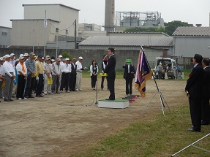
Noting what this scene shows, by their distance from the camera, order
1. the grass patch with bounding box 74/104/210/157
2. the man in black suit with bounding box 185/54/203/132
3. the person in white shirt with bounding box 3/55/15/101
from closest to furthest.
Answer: the grass patch with bounding box 74/104/210/157
the man in black suit with bounding box 185/54/203/132
the person in white shirt with bounding box 3/55/15/101

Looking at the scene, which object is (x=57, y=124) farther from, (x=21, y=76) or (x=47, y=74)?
(x=47, y=74)

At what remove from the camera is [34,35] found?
65375 millimetres

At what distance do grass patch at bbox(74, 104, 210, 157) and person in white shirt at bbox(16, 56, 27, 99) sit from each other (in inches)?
293

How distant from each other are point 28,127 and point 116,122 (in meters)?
2.71

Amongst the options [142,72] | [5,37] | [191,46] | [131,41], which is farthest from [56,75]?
[5,37]

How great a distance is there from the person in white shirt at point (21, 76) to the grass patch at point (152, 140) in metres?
7.45

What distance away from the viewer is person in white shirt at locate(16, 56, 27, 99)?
18.5m

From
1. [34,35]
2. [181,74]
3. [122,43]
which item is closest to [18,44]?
[34,35]

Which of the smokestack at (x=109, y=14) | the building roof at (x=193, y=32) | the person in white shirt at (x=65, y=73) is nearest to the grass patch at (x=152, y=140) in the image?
the person in white shirt at (x=65, y=73)

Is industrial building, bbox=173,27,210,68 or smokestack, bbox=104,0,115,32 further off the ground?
smokestack, bbox=104,0,115,32

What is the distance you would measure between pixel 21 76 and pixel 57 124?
7425 mm

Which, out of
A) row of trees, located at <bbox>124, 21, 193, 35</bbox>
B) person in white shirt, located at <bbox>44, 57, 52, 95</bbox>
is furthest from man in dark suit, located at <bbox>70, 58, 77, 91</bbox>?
row of trees, located at <bbox>124, 21, 193, 35</bbox>

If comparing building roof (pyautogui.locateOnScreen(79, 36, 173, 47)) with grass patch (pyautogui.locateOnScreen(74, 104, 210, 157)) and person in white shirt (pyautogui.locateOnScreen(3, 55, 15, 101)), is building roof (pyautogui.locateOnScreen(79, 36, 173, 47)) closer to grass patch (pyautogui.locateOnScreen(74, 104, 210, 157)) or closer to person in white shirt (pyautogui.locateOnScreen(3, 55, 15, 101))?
person in white shirt (pyautogui.locateOnScreen(3, 55, 15, 101))

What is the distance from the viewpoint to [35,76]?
1998 cm
